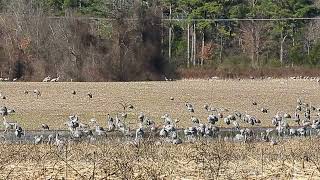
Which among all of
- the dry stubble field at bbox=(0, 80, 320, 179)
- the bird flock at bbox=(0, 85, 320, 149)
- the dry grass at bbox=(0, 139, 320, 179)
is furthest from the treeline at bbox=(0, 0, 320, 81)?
the dry grass at bbox=(0, 139, 320, 179)

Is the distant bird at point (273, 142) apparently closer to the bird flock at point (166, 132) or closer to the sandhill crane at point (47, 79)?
the bird flock at point (166, 132)

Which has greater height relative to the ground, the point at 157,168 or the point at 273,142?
the point at 157,168

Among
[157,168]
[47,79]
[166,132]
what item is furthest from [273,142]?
[47,79]

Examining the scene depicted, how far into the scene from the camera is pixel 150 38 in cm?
4953

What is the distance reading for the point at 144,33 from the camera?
4916 centimetres

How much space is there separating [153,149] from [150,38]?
38.3 m

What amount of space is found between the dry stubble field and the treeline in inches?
570

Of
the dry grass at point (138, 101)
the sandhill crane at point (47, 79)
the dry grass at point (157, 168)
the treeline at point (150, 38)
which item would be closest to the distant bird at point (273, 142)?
the dry grass at point (157, 168)

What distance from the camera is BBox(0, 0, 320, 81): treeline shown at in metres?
46.9

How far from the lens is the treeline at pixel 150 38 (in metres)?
46.9

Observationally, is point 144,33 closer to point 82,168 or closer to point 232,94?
point 232,94

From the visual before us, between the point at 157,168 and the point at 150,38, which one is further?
the point at 150,38

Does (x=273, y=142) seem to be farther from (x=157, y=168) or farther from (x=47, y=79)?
(x=47, y=79)

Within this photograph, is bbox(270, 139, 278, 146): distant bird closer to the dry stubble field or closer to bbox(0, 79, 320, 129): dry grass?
the dry stubble field
